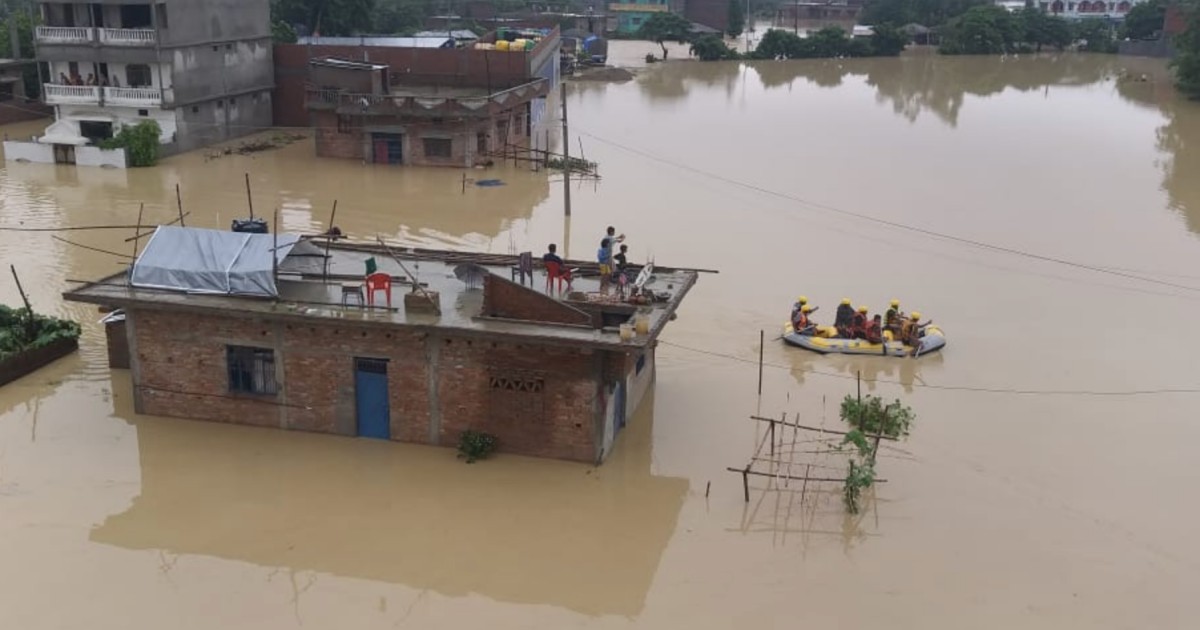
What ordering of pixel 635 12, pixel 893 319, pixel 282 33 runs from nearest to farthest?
pixel 893 319, pixel 282 33, pixel 635 12

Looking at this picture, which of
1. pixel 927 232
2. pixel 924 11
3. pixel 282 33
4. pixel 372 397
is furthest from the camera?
pixel 924 11

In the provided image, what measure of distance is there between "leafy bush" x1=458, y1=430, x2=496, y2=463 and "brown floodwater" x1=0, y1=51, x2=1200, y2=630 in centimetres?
17

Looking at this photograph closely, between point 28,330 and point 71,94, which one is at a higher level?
point 71,94

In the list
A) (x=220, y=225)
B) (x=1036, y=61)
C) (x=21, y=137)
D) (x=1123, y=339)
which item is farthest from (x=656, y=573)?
(x=1036, y=61)

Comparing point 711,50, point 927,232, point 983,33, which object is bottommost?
point 927,232

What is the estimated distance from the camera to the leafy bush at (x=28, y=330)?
62.0 feet

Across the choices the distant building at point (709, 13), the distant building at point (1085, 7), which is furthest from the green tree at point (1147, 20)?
the distant building at point (709, 13)

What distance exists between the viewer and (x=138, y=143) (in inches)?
1495

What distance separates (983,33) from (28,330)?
9292 centimetres

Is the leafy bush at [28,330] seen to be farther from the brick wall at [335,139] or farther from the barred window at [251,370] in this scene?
the brick wall at [335,139]

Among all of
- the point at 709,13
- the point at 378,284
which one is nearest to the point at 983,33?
the point at 709,13

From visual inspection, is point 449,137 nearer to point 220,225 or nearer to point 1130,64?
point 220,225

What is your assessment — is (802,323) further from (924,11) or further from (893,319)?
(924,11)

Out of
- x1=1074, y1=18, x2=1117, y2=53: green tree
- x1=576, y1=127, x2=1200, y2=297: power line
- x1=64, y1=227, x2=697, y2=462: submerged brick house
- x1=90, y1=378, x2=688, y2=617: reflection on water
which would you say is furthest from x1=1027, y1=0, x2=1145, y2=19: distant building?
x1=90, y1=378, x2=688, y2=617: reflection on water
